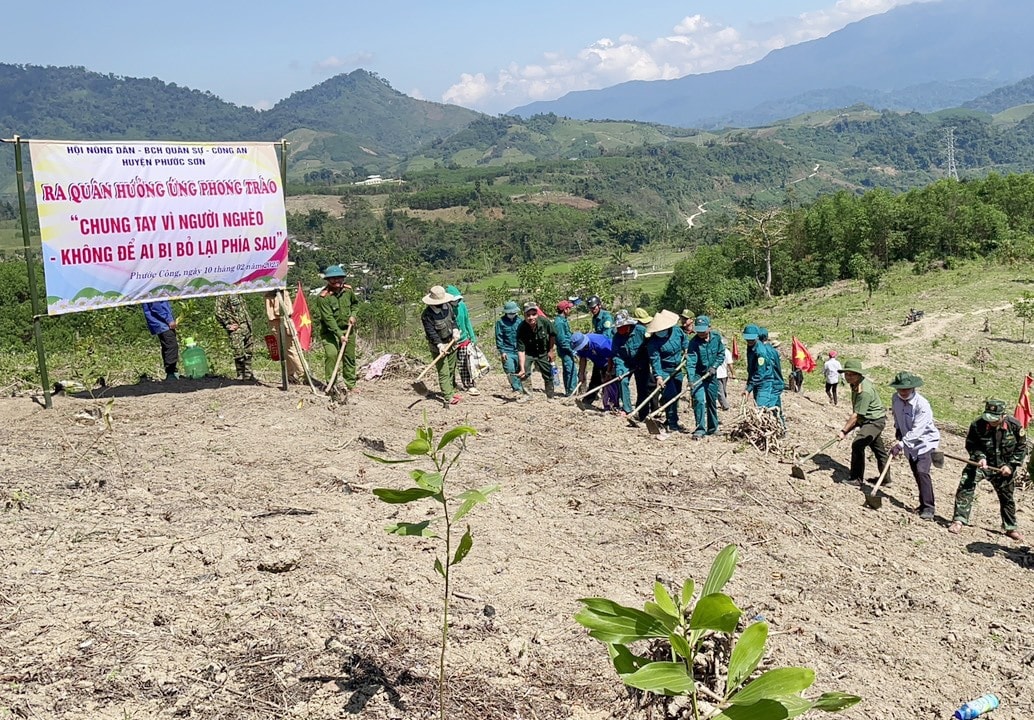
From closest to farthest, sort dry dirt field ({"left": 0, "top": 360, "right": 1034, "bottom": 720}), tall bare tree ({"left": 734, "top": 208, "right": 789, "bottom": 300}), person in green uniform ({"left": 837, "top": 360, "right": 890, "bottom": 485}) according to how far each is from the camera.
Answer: dry dirt field ({"left": 0, "top": 360, "right": 1034, "bottom": 720}), person in green uniform ({"left": 837, "top": 360, "right": 890, "bottom": 485}), tall bare tree ({"left": 734, "top": 208, "right": 789, "bottom": 300})

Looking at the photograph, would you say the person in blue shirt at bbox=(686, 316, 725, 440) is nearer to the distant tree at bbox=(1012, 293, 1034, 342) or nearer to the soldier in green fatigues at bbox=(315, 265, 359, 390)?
the soldier in green fatigues at bbox=(315, 265, 359, 390)

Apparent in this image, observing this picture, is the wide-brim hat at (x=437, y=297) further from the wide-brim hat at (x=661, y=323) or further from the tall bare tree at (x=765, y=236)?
the tall bare tree at (x=765, y=236)

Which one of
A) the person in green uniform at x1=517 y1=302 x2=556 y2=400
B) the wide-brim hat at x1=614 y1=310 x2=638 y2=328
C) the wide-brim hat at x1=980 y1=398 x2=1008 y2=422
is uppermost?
the wide-brim hat at x1=614 y1=310 x2=638 y2=328

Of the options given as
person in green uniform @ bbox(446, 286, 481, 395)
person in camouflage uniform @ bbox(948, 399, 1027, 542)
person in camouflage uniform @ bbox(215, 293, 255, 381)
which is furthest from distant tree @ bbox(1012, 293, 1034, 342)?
person in camouflage uniform @ bbox(215, 293, 255, 381)

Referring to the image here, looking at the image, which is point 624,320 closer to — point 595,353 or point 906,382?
point 595,353

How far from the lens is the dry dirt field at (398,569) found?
3.60 metres

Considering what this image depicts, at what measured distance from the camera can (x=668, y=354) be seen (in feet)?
28.2

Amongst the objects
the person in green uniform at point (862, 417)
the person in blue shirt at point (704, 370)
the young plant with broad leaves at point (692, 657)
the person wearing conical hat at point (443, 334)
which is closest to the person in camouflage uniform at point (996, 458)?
the person in green uniform at point (862, 417)

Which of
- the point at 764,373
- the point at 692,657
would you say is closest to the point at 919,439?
the point at 764,373

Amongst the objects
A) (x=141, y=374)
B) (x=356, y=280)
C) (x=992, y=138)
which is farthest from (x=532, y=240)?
(x=992, y=138)

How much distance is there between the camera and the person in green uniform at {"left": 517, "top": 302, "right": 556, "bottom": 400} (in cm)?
917

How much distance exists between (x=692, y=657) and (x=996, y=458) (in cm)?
666

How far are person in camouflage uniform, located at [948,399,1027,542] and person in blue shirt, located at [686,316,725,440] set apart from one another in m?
2.49

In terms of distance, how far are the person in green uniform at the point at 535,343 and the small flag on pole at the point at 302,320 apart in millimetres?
2544
